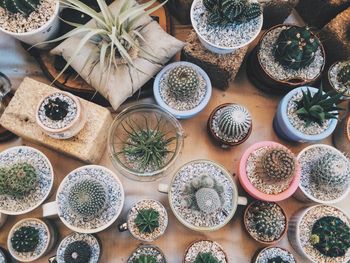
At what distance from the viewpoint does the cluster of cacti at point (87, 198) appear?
181 cm

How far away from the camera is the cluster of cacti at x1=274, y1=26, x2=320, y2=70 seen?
6.55 ft

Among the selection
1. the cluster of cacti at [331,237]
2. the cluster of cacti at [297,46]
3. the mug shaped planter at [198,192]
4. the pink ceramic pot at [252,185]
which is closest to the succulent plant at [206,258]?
the mug shaped planter at [198,192]

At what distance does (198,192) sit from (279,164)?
347 mm

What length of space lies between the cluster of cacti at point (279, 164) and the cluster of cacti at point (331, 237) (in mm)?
300

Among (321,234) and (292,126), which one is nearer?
(321,234)

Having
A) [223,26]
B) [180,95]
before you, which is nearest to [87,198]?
[180,95]

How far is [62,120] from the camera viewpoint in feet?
6.20

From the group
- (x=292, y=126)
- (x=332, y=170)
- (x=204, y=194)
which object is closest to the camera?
(x=204, y=194)

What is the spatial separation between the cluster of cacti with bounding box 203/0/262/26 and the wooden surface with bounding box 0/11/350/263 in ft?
1.23

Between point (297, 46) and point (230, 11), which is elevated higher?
point (230, 11)

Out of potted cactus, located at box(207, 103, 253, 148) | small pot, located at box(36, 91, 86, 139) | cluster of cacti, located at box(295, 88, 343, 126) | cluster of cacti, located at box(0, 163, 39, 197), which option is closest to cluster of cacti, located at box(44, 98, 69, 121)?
small pot, located at box(36, 91, 86, 139)

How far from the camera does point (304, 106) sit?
2.02 m

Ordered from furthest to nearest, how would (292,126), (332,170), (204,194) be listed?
1. (292,126)
2. (332,170)
3. (204,194)

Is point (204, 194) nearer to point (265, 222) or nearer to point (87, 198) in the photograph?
point (265, 222)
